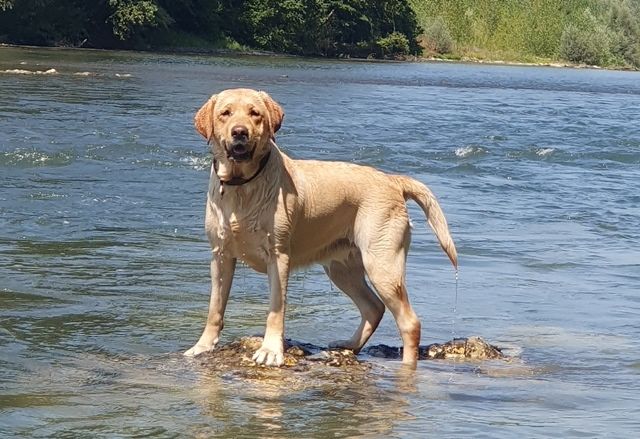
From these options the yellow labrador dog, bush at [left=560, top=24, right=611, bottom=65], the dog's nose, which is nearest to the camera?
the dog's nose

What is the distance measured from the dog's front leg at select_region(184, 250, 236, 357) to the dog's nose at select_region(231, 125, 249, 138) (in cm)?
77

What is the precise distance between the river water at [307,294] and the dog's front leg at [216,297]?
255 millimetres

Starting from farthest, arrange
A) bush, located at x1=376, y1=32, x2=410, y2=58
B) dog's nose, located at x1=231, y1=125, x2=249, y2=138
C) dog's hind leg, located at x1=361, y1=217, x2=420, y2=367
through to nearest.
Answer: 1. bush, located at x1=376, y1=32, x2=410, y2=58
2. dog's hind leg, located at x1=361, y1=217, x2=420, y2=367
3. dog's nose, located at x1=231, y1=125, x2=249, y2=138

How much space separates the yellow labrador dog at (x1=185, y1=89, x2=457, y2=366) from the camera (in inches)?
274

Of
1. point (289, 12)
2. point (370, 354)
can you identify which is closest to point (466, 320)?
point (370, 354)

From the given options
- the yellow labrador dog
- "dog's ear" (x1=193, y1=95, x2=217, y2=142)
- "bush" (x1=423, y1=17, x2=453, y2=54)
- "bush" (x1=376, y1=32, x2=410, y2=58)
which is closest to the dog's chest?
the yellow labrador dog

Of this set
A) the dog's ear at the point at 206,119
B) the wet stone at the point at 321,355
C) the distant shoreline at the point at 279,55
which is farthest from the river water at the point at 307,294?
the distant shoreline at the point at 279,55

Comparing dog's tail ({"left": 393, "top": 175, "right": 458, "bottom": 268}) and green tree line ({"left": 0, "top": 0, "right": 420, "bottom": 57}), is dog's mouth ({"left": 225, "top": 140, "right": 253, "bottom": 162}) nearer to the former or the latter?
dog's tail ({"left": 393, "top": 175, "right": 458, "bottom": 268})

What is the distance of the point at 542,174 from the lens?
62.7 feet

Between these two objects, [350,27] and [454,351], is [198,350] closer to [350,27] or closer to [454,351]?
[454,351]

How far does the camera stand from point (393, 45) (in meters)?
89.8

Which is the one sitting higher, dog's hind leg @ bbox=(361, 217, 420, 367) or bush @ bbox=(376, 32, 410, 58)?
dog's hind leg @ bbox=(361, 217, 420, 367)

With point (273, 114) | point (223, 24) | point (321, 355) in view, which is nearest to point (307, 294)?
point (321, 355)

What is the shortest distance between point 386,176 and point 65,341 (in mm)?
2285
